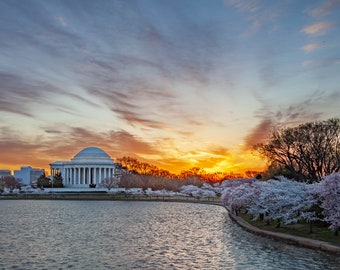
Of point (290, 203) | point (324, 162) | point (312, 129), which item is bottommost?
point (290, 203)

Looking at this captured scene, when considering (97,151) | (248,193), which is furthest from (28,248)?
(97,151)

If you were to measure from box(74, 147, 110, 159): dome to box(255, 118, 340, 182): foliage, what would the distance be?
122 m

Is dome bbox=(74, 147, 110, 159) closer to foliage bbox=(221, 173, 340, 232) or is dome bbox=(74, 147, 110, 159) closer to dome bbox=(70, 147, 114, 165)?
dome bbox=(70, 147, 114, 165)

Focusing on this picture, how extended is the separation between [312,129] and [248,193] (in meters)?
13.9

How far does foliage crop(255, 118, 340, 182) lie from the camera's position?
174ft

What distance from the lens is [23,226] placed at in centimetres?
3909

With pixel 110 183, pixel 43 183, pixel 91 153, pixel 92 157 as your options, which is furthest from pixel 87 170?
pixel 110 183

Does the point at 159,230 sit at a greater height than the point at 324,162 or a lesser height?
lesser

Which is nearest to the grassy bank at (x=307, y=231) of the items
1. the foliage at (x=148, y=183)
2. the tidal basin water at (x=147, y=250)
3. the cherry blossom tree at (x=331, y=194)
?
the cherry blossom tree at (x=331, y=194)

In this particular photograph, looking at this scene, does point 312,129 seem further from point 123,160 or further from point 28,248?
point 123,160

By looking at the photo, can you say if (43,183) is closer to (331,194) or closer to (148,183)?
(148,183)

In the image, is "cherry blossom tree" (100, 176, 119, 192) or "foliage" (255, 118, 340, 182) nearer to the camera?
"foliage" (255, 118, 340, 182)

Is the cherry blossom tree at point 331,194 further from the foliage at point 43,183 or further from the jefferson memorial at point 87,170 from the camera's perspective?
the jefferson memorial at point 87,170

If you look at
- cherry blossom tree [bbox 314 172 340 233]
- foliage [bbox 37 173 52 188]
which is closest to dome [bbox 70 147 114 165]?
foliage [bbox 37 173 52 188]
